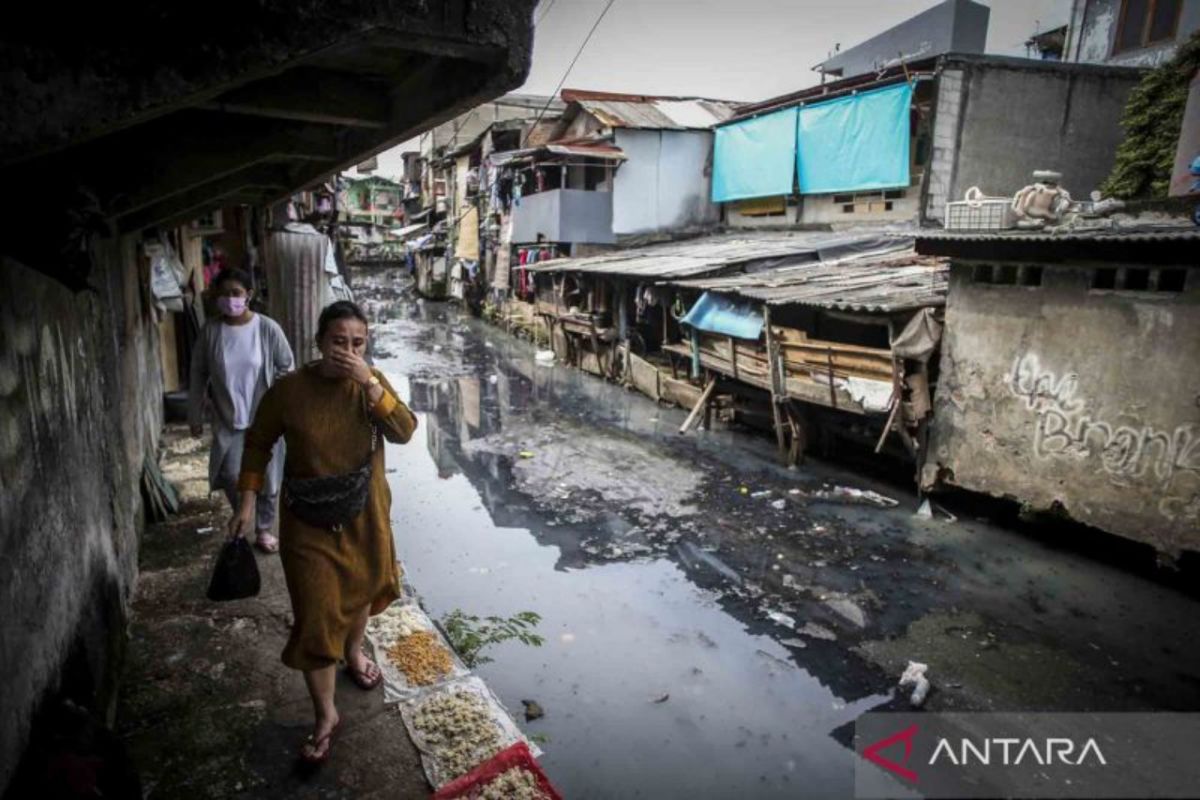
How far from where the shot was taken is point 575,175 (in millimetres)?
22156

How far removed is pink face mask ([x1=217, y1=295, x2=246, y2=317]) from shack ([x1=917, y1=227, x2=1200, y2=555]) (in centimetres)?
735

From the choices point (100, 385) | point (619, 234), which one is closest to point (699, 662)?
point (100, 385)

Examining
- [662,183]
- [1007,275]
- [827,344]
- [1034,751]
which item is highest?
[662,183]

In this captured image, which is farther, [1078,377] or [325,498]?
[1078,377]

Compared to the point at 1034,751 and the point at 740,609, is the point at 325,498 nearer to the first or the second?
the point at 740,609

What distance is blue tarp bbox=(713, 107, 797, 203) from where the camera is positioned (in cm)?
1681

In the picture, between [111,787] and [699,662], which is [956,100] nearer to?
[699,662]

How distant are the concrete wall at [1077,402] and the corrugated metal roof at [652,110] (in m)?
14.1

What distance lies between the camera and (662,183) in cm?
2055

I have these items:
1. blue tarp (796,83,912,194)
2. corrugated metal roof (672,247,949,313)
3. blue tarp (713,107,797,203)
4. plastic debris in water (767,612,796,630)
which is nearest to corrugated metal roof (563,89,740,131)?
blue tarp (713,107,797,203)

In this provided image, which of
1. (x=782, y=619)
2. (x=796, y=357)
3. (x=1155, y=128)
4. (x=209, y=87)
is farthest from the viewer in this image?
(x=1155, y=128)

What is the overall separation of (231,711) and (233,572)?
89cm

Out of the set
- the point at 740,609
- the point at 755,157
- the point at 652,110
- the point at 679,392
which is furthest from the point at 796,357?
the point at 652,110

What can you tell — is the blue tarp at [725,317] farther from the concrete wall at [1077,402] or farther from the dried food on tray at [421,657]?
the dried food on tray at [421,657]
